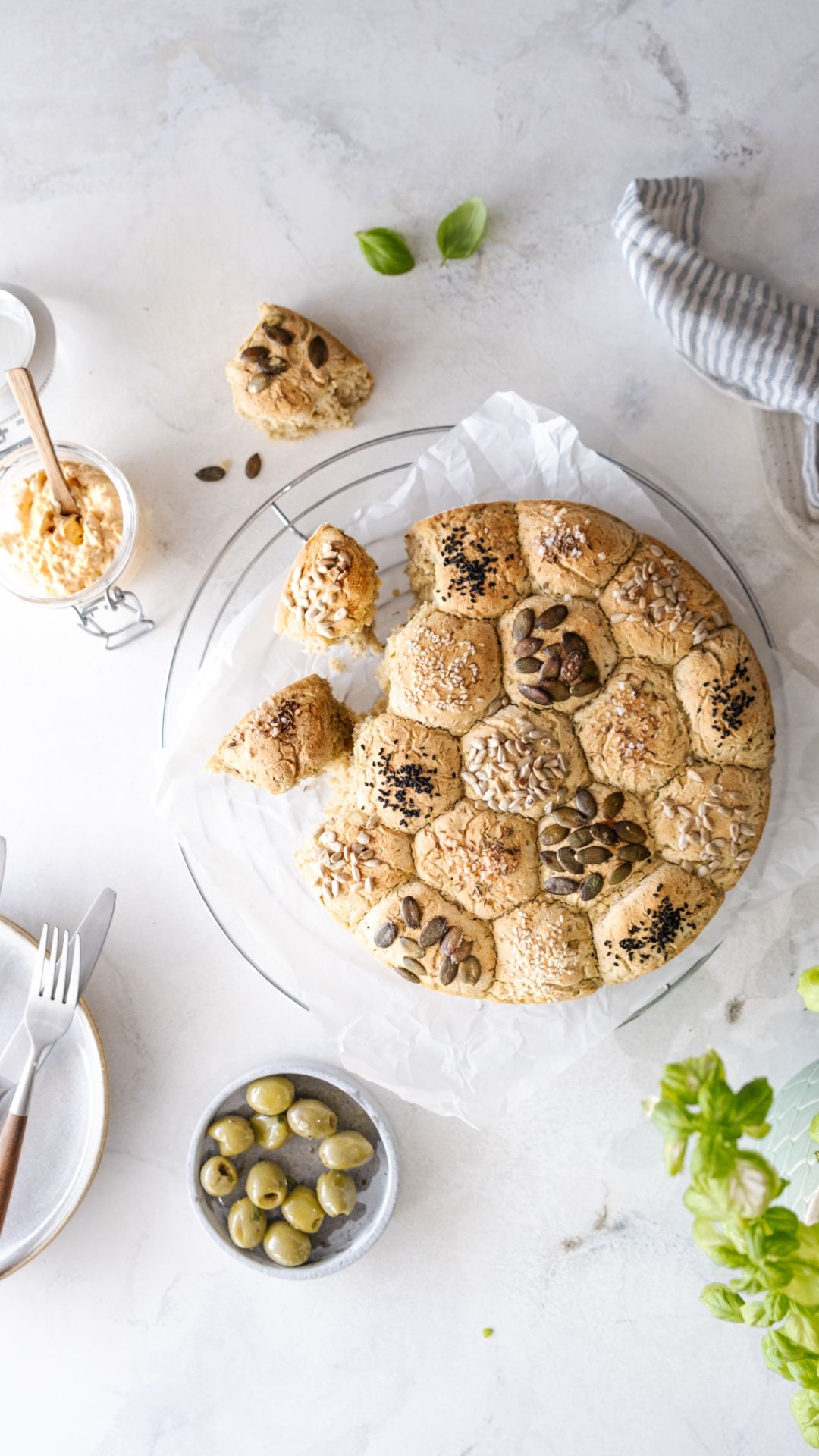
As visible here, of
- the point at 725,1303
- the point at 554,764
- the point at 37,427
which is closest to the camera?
the point at 725,1303

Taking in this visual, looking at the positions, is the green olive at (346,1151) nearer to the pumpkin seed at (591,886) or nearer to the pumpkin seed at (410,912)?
the pumpkin seed at (410,912)

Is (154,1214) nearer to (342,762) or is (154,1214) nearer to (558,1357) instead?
(558,1357)

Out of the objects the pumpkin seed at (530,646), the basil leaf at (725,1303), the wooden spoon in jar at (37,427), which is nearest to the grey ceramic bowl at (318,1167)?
the basil leaf at (725,1303)

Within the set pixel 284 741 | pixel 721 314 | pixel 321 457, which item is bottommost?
pixel 284 741

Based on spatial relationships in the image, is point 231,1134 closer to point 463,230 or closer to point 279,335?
point 279,335

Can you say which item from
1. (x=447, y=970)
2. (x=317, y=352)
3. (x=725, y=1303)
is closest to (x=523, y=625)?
(x=447, y=970)

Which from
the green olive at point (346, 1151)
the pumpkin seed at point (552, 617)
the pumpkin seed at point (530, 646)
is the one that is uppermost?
the pumpkin seed at point (552, 617)

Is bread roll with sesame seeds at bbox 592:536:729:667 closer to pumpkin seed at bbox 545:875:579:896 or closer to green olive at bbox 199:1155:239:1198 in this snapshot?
pumpkin seed at bbox 545:875:579:896
